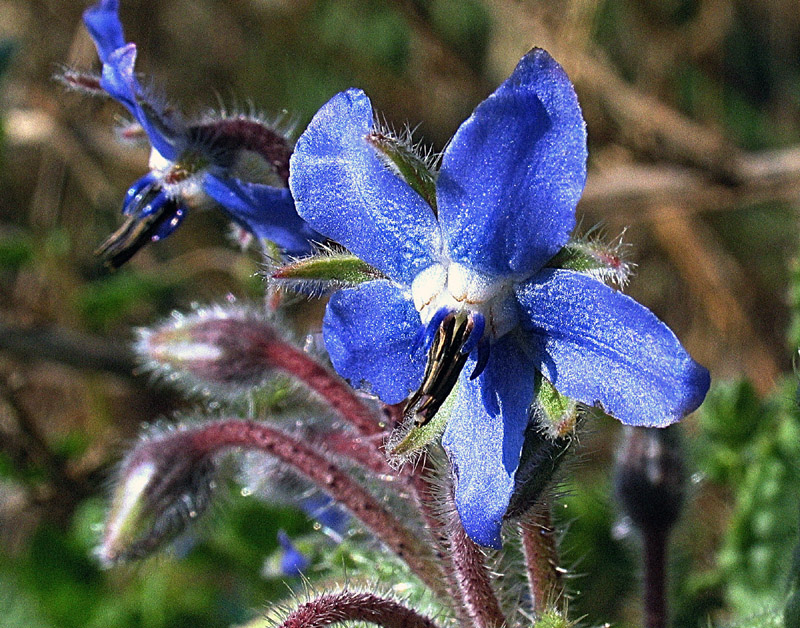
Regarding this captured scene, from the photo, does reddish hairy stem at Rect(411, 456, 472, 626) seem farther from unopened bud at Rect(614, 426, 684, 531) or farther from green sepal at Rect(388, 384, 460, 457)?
unopened bud at Rect(614, 426, 684, 531)

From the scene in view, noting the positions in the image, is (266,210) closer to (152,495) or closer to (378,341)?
(378,341)

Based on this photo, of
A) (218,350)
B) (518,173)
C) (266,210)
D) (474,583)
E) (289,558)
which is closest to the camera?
(518,173)

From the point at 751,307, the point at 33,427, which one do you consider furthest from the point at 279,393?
the point at 751,307

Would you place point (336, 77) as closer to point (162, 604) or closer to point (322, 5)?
point (322, 5)

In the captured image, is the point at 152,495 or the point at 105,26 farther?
the point at 152,495

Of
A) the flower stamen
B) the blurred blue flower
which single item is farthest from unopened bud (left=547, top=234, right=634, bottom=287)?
the blurred blue flower

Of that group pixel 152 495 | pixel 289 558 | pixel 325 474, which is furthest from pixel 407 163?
pixel 289 558

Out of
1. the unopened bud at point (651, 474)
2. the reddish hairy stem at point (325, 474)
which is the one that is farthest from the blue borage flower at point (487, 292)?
the unopened bud at point (651, 474)

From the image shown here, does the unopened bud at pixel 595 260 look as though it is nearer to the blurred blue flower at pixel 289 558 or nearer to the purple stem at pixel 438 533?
the purple stem at pixel 438 533
